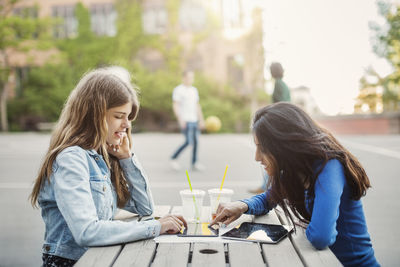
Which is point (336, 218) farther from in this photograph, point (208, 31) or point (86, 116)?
point (208, 31)

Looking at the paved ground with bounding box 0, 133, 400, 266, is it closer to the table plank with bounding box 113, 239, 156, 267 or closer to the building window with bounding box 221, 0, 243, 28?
the table plank with bounding box 113, 239, 156, 267

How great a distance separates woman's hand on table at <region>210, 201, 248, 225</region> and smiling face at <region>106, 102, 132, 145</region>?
657 mm

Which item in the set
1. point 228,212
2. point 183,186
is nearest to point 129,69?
point 183,186

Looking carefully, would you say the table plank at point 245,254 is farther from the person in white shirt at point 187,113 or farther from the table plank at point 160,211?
the person in white shirt at point 187,113

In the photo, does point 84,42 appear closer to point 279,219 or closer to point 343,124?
point 343,124

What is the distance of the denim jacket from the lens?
70.9 inches

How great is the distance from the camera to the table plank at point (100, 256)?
158 cm

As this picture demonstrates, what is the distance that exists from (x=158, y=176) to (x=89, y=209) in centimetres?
664

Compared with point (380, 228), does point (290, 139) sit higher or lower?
higher

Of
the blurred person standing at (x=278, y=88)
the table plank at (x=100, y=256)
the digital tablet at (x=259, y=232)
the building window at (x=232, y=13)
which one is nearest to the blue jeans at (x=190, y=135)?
the blurred person standing at (x=278, y=88)

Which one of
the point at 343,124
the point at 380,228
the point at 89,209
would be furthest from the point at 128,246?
the point at 343,124

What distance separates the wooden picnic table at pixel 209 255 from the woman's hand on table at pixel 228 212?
295 mm

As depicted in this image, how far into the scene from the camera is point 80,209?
1.82 m

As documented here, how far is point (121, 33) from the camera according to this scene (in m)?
31.1
